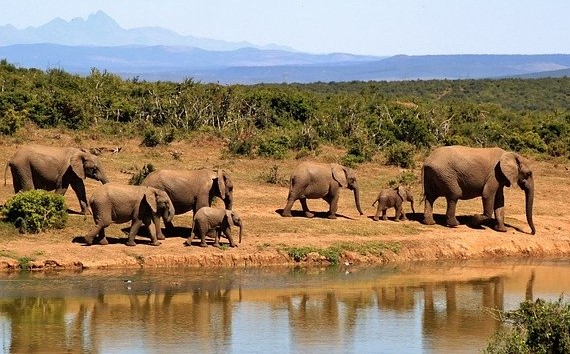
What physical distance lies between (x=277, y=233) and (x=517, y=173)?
6027 millimetres

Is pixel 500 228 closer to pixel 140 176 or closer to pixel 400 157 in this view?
pixel 400 157

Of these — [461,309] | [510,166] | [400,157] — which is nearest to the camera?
[461,309]

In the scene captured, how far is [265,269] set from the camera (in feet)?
81.5

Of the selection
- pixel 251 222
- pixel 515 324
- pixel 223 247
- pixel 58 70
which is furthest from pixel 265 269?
pixel 58 70

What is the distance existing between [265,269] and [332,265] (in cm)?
166

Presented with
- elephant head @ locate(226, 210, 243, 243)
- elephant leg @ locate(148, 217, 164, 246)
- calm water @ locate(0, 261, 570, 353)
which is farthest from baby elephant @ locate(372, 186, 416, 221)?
elephant leg @ locate(148, 217, 164, 246)

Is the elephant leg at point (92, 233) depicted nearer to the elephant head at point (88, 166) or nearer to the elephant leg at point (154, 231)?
the elephant leg at point (154, 231)

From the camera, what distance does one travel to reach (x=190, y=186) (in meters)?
25.8

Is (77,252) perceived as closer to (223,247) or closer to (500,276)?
(223,247)

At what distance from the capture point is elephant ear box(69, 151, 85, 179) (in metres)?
27.2

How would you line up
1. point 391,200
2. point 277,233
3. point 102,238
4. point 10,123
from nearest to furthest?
point 102,238 → point 277,233 → point 391,200 → point 10,123

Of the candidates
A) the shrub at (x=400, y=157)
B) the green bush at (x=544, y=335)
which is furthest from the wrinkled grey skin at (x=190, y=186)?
the shrub at (x=400, y=157)

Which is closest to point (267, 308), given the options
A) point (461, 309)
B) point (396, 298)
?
point (396, 298)

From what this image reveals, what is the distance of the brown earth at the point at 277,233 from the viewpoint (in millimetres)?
24359
